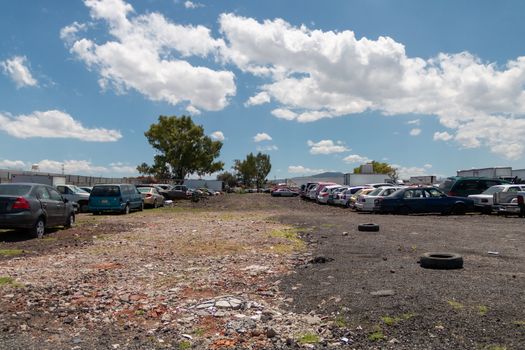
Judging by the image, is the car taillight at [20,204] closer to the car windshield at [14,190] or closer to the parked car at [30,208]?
the parked car at [30,208]

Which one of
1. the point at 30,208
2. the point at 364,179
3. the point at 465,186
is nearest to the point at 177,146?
the point at 364,179

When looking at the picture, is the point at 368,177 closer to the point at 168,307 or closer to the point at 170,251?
the point at 170,251

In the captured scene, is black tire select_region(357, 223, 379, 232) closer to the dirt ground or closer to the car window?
the dirt ground

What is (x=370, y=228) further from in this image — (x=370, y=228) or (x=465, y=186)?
(x=465, y=186)

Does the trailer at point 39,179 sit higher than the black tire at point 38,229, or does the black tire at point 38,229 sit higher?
the trailer at point 39,179

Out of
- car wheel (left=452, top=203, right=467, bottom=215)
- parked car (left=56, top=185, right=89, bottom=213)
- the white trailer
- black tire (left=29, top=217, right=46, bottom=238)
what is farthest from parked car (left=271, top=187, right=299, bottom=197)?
black tire (left=29, top=217, right=46, bottom=238)

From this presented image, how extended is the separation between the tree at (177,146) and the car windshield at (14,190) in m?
59.4

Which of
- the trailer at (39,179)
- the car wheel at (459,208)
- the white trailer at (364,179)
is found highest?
the white trailer at (364,179)

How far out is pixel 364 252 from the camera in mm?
10242

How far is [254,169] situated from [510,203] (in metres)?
116

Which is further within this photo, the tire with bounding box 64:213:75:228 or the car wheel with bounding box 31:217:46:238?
the tire with bounding box 64:213:75:228

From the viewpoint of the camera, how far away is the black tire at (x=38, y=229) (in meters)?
13.2

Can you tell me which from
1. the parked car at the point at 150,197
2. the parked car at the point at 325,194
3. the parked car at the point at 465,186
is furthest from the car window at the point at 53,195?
the parked car at the point at 325,194

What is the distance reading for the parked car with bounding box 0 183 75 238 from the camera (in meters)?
12.7
